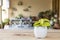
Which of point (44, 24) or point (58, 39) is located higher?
point (44, 24)

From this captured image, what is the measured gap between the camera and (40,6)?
30.5ft

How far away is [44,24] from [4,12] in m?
7.84

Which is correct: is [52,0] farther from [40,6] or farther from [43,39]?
[43,39]

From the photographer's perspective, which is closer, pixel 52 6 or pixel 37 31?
pixel 37 31

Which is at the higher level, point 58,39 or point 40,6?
point 40,6

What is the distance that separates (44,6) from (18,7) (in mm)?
1595

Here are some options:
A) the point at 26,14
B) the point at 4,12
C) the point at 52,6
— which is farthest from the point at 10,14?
the point at 52,6

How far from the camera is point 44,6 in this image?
30.5 feet

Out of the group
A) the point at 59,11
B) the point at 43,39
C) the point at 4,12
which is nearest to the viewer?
the point at 43,39

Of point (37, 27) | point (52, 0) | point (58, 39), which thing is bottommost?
point (58, 39)

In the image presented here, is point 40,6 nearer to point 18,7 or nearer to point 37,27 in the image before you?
point 18,7

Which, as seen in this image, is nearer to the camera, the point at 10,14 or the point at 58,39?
the point at 58,39

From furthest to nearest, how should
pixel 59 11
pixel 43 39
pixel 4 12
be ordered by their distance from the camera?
pixel 4 12, pixel 59 11, pixel 43 39

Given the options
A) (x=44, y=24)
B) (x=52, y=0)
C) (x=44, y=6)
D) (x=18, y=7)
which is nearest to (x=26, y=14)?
(x=18, y=7)
